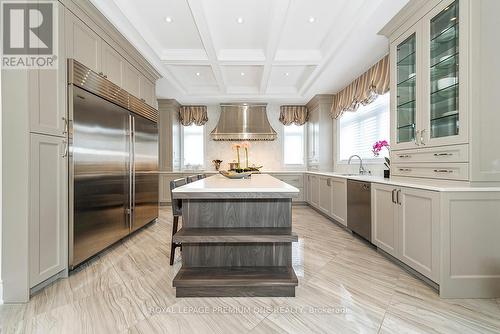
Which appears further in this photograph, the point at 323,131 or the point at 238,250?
the point at 323,131

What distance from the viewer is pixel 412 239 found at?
215cm

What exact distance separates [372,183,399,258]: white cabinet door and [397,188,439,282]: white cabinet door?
0.30 ft

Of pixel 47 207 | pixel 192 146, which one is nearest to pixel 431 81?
pixel 47 207

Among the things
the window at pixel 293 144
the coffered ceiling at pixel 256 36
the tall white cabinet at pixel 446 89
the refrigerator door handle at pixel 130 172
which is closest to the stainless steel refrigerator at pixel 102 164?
the refrigerator door handle at pixel 130 172

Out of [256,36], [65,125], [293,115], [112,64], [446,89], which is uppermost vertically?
[256,36]

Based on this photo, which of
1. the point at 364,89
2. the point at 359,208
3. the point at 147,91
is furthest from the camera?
the point at 364,89

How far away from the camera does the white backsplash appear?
6379mm

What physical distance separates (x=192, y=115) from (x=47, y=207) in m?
4.56

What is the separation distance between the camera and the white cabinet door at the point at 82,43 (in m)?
2.20

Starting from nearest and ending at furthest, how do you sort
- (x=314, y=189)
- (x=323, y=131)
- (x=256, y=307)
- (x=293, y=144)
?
(x=256, y=307) → (x=314, y=189) → (x=323, y=131) → (x=293, y=144)

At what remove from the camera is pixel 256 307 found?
1.72 m

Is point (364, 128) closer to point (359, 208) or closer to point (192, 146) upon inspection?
point (359, 208)

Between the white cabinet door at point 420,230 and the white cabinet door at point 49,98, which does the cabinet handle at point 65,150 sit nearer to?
the white cabinet door at point 49,98

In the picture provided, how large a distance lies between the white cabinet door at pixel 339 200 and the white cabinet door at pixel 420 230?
1.38 metres
